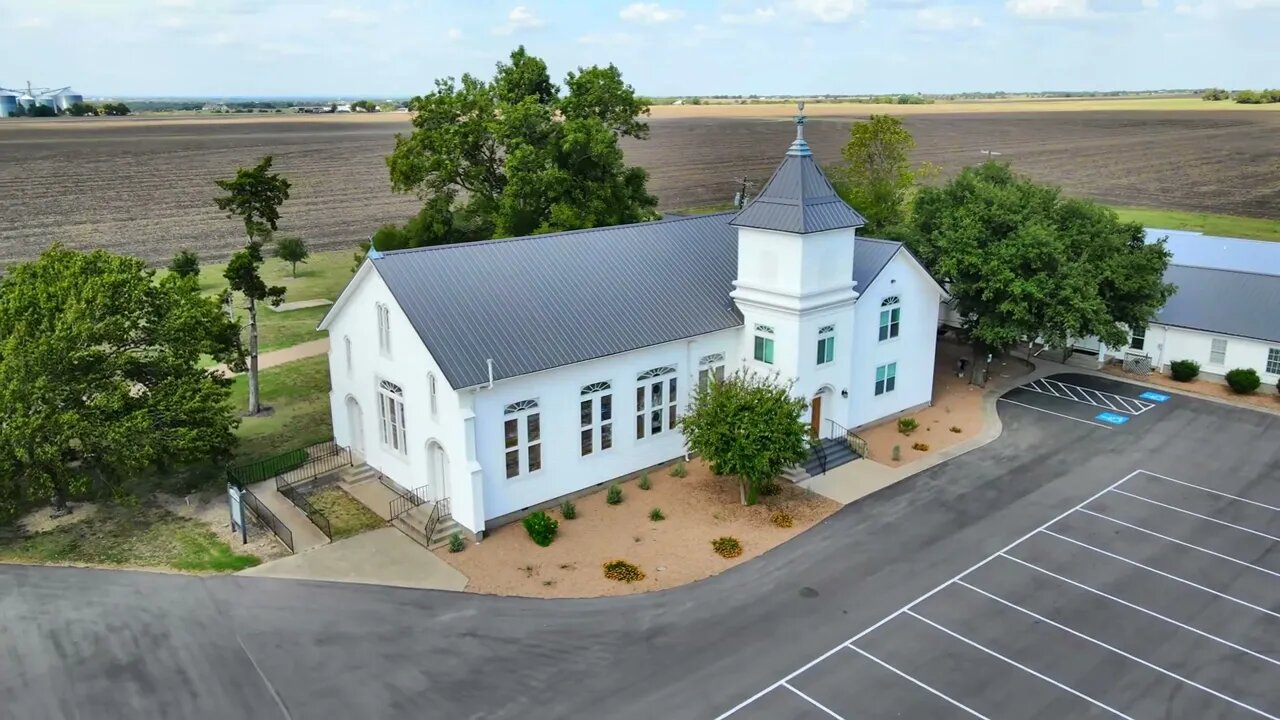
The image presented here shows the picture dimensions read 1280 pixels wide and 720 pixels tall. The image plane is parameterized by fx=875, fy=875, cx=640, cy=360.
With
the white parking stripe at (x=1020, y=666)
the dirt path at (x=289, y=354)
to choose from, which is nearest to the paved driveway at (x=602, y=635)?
the white parking stripe at (x=1020, y=666)

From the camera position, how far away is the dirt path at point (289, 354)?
142ft

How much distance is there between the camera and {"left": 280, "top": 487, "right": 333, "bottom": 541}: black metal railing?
26.3m

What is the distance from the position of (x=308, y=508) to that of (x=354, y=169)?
125m

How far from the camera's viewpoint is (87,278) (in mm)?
27000

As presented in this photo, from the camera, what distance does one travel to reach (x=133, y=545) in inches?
1005

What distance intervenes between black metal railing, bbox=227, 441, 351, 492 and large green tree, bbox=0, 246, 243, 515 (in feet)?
7.57

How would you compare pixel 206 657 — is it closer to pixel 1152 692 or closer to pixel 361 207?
pixel 1152 692

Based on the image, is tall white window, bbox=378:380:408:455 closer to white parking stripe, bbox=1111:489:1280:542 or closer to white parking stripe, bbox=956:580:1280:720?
white parking stripe, bbox=956:580:1280:720

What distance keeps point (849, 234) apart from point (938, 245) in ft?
29.7

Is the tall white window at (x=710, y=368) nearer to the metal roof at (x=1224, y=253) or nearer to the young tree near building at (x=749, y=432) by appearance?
the young tree near building at (x=749, y=432)

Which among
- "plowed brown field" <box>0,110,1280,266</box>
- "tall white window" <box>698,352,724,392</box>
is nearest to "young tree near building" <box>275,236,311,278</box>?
"plowed brown field" <box>0,110,1280,266</box>

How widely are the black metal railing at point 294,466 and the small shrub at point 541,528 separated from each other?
29.7 ft

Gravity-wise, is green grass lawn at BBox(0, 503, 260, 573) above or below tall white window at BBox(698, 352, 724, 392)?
below

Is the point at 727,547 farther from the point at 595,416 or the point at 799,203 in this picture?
the point at 799,203
